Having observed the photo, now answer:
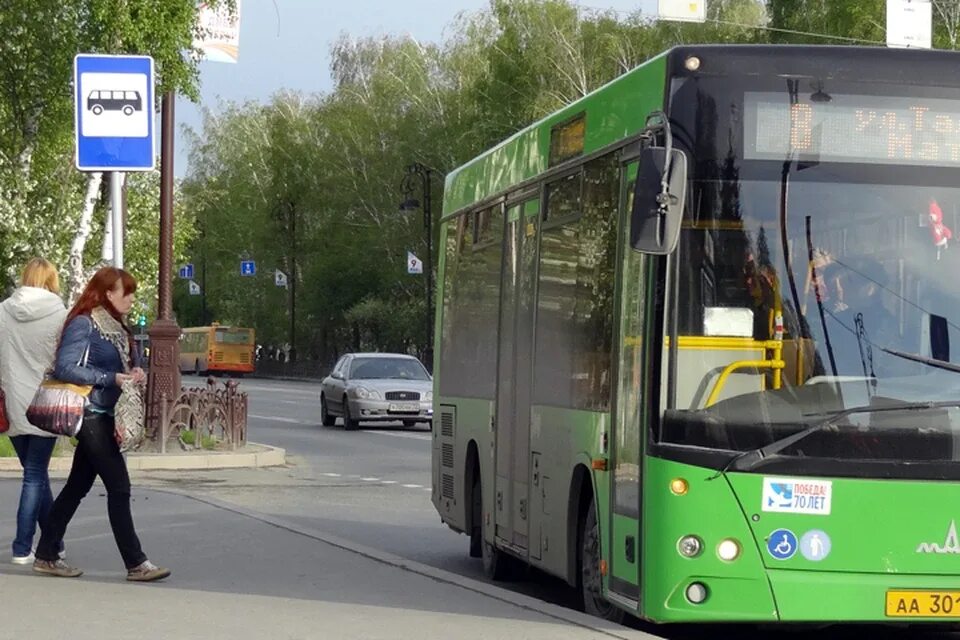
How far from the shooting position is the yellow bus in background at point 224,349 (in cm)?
9938

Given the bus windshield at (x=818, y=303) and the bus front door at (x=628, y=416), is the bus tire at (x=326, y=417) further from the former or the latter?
the bus windshield at (x=818, y=303)

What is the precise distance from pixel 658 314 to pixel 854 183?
1.03m

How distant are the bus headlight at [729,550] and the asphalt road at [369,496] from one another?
1.84 metres

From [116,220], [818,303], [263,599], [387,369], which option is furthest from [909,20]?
[818,303]

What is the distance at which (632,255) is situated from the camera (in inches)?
373

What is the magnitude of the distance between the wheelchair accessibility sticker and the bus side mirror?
1328mm

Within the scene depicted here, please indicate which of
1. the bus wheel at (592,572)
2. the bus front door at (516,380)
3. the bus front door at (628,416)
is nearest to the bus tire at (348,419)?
the bus front door at (516,380)

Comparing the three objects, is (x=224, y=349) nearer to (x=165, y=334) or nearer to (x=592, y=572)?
(x=165, y=334)

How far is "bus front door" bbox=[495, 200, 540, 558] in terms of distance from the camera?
460 inches

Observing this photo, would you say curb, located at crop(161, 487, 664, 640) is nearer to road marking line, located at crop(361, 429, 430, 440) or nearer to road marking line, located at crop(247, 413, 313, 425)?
road marking line, located at crop(361, 429, 430, 440)

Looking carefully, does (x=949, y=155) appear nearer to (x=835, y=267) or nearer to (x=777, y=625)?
(x=835, y=267)

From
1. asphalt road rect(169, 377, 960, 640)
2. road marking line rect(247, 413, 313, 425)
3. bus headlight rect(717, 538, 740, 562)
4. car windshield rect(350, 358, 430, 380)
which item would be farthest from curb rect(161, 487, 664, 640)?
road marking line rect(247, 413, 313, 425)

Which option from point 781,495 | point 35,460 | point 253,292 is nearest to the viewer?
point 781,495

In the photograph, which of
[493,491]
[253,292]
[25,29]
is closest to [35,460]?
[493,491]
